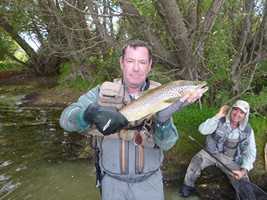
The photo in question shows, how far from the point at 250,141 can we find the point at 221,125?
582mm

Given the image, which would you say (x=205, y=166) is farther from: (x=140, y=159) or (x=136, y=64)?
(x=136, y=64)

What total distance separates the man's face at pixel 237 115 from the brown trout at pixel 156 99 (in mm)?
2784

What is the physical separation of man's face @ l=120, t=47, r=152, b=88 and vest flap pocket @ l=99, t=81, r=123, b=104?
0.16 meters

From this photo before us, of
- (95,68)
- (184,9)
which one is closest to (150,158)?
(184,9)

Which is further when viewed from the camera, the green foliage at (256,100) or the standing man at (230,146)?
the green foliage at (256,100)

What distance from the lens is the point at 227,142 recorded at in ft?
17.4

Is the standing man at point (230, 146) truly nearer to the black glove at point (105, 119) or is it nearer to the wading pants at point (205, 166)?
the wading pants at point (205, 166)

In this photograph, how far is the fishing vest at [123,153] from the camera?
2805 mm

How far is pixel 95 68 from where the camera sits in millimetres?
14055

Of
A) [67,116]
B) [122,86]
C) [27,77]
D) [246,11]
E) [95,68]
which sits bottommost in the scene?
[27,77]

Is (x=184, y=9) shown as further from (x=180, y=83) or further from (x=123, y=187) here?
(x=123, y=187)

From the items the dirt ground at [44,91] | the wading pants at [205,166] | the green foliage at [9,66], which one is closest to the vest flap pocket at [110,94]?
the wading pants at [205,166]

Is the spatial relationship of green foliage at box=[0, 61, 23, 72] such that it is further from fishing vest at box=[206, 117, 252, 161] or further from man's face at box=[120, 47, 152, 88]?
man's face at box=[120, 47, 152, 88]

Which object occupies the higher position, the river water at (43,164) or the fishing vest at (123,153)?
the fishing vest at (123,153)
